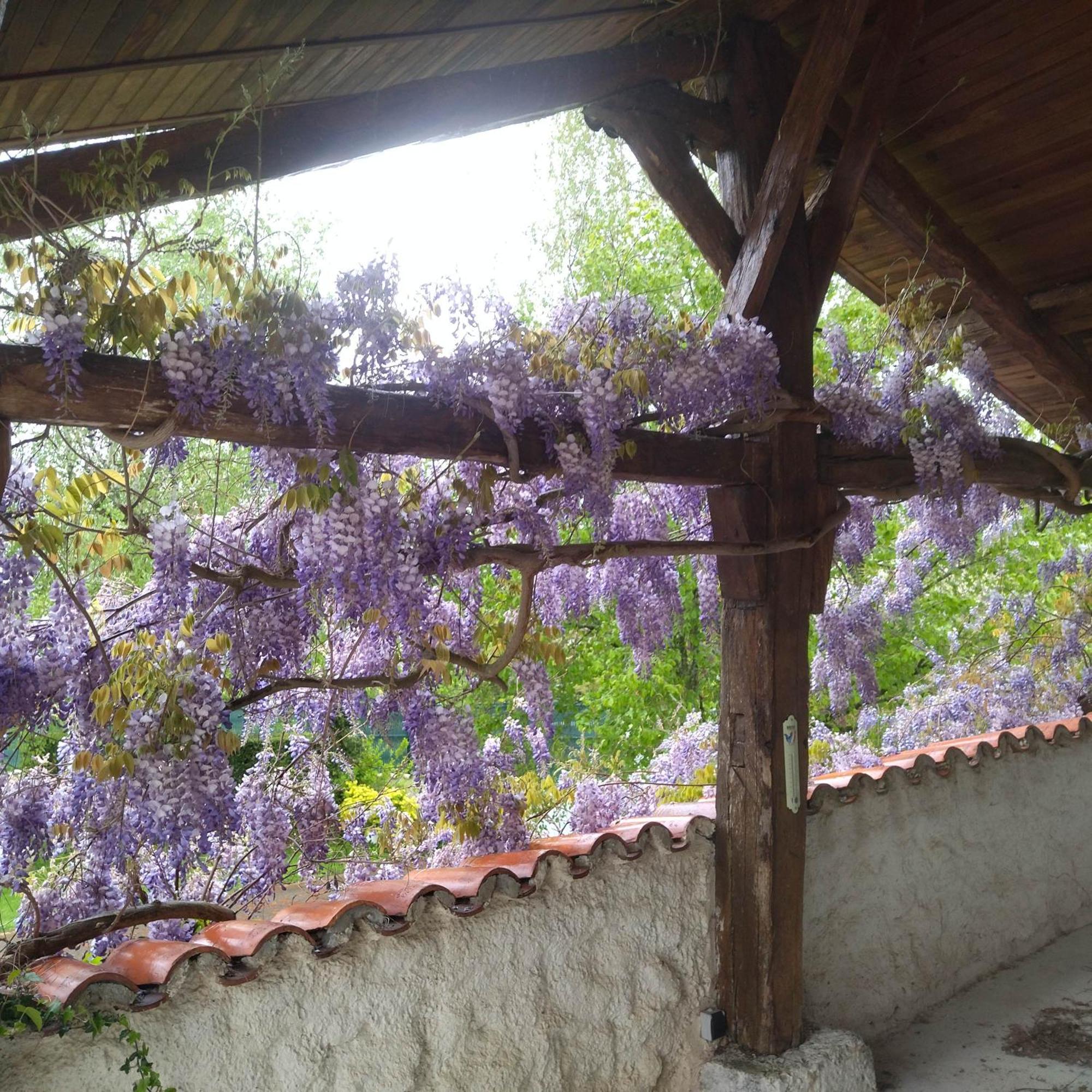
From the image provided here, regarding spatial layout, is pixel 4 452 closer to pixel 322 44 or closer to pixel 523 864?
pixel 322 44

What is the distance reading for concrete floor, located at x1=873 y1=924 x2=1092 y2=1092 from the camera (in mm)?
3234

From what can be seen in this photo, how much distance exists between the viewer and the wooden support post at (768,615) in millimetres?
2996

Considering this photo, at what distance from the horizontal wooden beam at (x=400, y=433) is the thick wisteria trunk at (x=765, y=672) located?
13cm

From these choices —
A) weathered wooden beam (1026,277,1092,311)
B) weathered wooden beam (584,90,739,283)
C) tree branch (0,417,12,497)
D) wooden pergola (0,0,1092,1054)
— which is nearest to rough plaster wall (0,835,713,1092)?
wooden pergola (0,0,1092,1054)

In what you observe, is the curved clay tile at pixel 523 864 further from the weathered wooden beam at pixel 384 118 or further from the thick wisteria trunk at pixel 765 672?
the weathered wooden beam at pixel 384 118

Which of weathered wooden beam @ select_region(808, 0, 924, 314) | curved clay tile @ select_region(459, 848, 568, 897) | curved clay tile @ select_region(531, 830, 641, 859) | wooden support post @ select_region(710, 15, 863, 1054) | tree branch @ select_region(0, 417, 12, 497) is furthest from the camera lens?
weathered wooden beam @ select_region(808, 0, 924, 314)

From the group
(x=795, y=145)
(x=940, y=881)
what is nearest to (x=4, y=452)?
(x=795, y=145)

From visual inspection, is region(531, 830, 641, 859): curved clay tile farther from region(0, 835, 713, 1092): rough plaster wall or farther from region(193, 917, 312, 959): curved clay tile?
region(193, 917, 312, 959): curved clay tile

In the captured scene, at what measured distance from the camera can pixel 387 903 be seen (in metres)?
2.32

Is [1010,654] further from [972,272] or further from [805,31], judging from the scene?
[805,31]

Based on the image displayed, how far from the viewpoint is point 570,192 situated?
9.73 m

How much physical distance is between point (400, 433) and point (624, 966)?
149 cm

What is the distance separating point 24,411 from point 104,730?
3.09 feet

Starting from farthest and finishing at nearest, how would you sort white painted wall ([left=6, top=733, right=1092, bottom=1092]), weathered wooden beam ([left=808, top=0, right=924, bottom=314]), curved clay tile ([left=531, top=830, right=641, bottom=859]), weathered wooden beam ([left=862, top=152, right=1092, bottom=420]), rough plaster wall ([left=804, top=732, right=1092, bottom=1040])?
1. weathered wooden beam ([left=862, top=152, right=1092, bottom=420])
2. rough plaster wall ([left=804, top=732, right=1092, bottom=1040])
3. weathered wooden beam ([left=808, top=0, right=924, bottom=314])
4. curved clay tile ([left=531, top=830, right=641, bottom=859])
5. white painted wall ([left=6, top=733, right=1092, bottom=1092])
